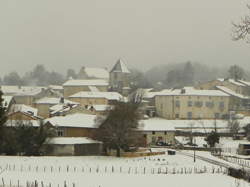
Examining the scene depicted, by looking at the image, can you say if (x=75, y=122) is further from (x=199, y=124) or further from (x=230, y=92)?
(x=230, y=92)

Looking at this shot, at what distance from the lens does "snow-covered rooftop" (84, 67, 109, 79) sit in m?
144

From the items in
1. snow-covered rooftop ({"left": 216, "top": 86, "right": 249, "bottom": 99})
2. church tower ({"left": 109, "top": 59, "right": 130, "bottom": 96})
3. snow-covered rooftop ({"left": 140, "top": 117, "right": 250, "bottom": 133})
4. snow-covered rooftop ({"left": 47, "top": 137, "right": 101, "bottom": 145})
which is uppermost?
church tower ({"left": 109, "top": 59, "right": 130, "bottom": 96})

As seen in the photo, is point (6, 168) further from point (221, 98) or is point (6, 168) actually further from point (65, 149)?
point (221, 98)

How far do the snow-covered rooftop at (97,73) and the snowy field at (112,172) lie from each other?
91609 millimetres

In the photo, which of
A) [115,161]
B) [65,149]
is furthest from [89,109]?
[115,161]

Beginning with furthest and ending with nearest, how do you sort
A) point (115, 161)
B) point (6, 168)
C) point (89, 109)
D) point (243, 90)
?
point (243, 90), point (89, 109), point (115, 161), point (6, 168)

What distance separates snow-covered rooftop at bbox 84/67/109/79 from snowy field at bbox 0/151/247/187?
9161 centimetres

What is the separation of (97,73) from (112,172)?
357ft

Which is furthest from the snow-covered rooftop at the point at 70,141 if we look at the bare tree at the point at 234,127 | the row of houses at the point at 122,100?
the bare tree at the point at 234,127

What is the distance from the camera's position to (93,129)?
201 feet

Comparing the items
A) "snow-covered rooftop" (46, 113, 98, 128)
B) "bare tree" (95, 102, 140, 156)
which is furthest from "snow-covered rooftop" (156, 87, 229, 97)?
"bare tree" (95, 102, 140, 156)

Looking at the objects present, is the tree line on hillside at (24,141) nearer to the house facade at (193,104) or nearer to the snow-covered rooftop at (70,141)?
the snow-covered rooftop at (70,141)

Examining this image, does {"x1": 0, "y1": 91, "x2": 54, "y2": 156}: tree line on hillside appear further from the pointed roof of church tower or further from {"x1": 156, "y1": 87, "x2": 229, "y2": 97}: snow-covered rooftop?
the pointed roof of church tower

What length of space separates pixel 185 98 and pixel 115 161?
173ft
